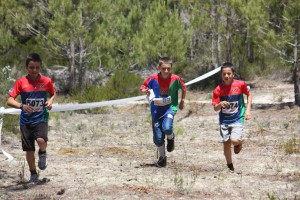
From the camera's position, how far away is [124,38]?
20.8 meters

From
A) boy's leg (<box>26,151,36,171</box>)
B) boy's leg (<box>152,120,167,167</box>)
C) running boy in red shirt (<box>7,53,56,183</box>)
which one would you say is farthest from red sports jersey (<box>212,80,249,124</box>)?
boy's leg (<box>26,151,36,171</box>)

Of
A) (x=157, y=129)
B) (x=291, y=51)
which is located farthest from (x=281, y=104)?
(x=157, y=129)

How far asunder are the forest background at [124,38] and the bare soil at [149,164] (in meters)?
3.16

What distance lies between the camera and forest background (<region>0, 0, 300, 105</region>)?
15719mm

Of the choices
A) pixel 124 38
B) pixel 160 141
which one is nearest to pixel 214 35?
pixel 124 38

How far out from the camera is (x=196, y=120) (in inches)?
533

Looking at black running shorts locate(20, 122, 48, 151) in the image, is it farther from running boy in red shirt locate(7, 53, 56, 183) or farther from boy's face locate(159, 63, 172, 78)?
boy's face locate(159, 63, 172, 78)

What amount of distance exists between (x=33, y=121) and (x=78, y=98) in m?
11.3

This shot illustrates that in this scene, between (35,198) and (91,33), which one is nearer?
(35,198)

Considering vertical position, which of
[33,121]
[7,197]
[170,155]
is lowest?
[170,155]

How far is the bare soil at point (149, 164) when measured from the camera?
6.11 metres

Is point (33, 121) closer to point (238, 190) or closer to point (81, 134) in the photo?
point (238, 190)

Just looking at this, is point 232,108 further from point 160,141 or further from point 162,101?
point 160,141

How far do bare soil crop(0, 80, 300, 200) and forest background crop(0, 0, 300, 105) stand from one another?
3159mm
